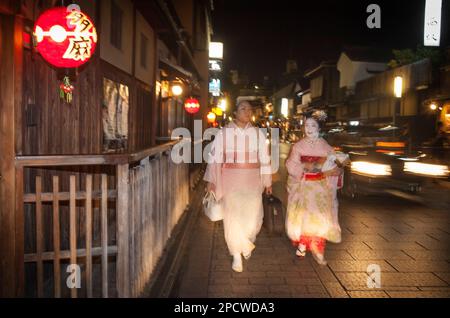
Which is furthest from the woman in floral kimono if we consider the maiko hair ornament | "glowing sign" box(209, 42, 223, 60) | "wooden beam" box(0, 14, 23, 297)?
"glowing sign" box(209, 42, 223, 60)

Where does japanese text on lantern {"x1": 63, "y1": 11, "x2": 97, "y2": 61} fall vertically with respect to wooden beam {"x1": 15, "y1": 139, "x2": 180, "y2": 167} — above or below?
above

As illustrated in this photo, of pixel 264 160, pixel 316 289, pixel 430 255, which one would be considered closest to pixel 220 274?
pixel 316 289

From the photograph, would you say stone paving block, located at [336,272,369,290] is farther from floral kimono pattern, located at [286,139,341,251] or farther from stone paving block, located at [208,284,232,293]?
stone paving block, located at [208,284,232,293]

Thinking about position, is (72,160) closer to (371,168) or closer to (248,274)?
(248,274)

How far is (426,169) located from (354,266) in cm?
712

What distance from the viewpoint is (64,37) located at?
16.3 ft

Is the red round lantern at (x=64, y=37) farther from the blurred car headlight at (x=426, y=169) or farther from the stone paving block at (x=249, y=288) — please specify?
the blurred car headlight at (x=426, y=169)

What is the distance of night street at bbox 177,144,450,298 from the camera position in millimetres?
5059

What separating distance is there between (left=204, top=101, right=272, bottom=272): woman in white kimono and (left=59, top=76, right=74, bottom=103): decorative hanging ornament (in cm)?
206

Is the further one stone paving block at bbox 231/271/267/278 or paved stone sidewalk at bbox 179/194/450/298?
stone paving block at bbox 231/271/267/278

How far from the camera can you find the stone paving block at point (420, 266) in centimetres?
583

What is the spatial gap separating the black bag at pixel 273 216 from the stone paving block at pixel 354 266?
43.4 inches

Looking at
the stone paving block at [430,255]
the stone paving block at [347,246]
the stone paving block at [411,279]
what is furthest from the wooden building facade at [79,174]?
the stone paving block at [430,255]
